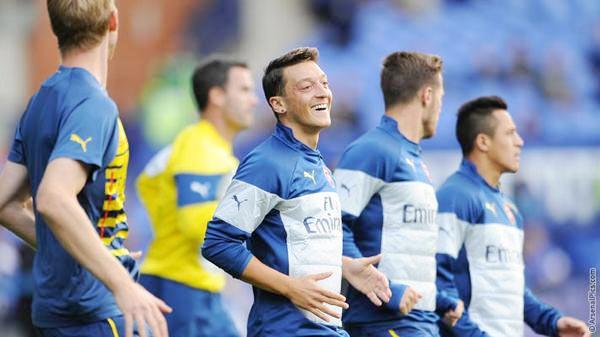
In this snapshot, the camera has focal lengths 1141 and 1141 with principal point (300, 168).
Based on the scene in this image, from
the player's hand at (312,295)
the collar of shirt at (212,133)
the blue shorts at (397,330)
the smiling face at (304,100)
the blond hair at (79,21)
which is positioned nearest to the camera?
the blond hair at (79,21)

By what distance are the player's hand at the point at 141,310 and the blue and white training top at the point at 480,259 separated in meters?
3.02

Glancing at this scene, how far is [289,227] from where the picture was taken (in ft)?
→ 17.1

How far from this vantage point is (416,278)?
20.3 feet

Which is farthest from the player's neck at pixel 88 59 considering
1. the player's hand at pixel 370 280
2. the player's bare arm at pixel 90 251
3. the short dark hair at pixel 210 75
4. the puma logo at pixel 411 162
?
the short dark hair at pixel 210 75

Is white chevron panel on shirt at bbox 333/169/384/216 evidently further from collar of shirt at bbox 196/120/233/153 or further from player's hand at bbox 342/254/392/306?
collar of shirt at bbox 196/120/233/153

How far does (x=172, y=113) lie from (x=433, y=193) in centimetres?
1428

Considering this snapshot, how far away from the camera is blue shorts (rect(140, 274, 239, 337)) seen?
768 centimetres

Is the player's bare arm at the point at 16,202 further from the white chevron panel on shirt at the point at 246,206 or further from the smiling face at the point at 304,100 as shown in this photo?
the smiling face at the point at 304,100

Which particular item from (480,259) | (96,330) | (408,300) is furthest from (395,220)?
(96,330)

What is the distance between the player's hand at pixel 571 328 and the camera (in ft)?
23.3

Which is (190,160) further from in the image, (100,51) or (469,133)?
(100,51)

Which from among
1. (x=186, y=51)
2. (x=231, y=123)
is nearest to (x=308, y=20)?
(x=186, y=51)

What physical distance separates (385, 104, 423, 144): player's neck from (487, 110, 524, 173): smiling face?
922 mm

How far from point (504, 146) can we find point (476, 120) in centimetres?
26
